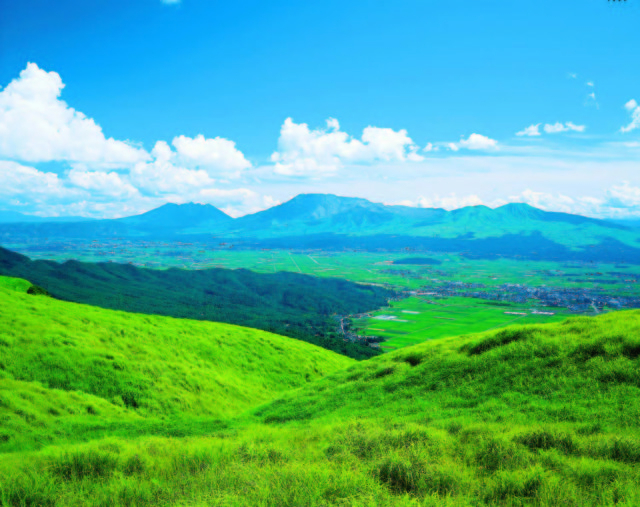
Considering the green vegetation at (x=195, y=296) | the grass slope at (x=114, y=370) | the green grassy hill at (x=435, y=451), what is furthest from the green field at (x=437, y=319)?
the green grassy hill at (x=435, y=451)

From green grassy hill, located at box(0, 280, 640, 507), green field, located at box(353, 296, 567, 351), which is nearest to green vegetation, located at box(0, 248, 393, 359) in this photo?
green field, located at box(353, 296, 567, 351)

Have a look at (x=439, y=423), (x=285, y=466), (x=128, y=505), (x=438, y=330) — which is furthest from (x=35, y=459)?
(x=438, y=330)

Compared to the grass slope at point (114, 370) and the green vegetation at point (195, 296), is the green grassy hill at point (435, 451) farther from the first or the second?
the green vegetation at point (195, 296)

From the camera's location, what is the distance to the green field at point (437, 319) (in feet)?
346

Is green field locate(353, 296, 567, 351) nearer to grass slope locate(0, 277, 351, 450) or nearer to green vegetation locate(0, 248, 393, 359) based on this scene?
green vegetation locate(0, 248, 393, 359)

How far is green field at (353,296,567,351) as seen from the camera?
346 feet

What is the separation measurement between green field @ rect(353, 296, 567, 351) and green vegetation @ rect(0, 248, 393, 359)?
560 inches

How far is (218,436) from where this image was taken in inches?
432

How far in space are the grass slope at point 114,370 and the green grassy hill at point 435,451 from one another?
11.1ft

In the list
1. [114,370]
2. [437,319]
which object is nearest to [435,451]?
[114,370]

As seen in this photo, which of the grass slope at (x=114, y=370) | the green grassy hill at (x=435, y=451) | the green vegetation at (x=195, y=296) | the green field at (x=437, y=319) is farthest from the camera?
the green vegetation at (x=195, y=296)

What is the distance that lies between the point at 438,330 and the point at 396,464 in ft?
365

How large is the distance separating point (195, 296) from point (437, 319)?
110 metres

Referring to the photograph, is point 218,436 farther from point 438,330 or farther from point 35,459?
point 438,330
